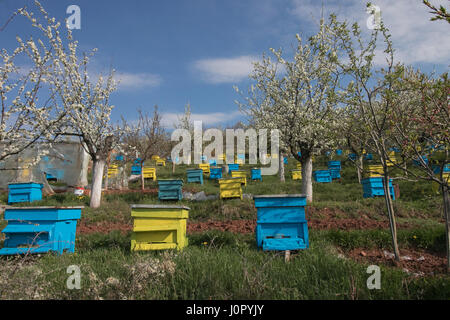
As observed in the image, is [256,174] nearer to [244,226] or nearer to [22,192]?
[244,226]

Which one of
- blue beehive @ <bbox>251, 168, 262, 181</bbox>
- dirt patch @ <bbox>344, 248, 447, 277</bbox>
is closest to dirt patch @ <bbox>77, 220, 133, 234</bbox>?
dirt patch @ <bbox>344, 248, 447, 277</bbox>

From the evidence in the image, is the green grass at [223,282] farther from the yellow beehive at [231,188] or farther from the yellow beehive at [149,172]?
the yellow beehive at [149,172]

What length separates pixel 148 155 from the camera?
17.5m

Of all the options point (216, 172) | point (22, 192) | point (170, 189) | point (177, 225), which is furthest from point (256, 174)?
point (177, 225)

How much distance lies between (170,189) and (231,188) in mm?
2955

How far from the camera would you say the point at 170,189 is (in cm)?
1242

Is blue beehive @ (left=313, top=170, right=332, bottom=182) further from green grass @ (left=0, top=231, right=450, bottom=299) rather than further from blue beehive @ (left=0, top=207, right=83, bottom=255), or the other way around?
blue beehive @ (left=0, top=207, right=83, bottom=255)

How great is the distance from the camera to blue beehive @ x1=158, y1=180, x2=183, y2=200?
1241 cm

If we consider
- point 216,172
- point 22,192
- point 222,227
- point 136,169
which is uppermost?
point 136,169

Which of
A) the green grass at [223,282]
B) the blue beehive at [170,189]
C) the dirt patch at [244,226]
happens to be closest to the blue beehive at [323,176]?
the dirt patch at [244,226]

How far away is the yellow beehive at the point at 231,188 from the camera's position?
11531 millimetres

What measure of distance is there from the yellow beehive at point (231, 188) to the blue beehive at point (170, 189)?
2.19 metres
